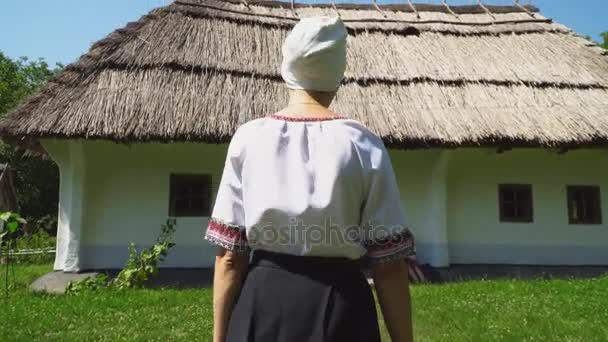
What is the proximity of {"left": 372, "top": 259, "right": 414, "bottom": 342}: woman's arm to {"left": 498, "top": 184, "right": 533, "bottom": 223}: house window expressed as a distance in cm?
724

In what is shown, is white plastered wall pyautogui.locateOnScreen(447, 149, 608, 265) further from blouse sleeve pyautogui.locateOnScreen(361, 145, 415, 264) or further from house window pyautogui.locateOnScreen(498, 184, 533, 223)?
blouse sleeve pyautogui.locateOnScreen(361, 145, 415, 264)

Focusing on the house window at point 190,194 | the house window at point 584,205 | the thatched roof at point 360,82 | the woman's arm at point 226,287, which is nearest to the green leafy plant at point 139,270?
the house window at point 190,194

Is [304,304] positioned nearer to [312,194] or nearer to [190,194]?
[312,194]

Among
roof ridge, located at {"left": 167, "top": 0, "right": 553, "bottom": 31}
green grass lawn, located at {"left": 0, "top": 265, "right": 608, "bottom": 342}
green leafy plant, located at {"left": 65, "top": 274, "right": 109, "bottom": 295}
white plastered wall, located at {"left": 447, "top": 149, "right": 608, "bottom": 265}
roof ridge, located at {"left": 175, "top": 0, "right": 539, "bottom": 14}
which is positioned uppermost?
roof ridge, located at {"left": 175, "top": 0, "right": 539, "bottom": 14}

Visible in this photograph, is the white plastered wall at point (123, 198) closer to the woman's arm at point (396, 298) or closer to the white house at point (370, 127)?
the white house at point (370, 127)

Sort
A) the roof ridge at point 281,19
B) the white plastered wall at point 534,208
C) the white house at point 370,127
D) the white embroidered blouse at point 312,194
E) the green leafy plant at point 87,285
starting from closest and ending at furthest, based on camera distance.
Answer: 1. the white embroidered blouse at point 312,194
2. the green leafy plant at point 87,285
3. the white house at point 370,127
4. the white plastered wall at point 534,208
5. the roof ridge at point 281,19

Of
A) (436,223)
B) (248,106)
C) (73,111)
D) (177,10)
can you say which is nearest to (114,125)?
(73,111)

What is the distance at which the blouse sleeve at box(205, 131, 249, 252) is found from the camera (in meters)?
1.10

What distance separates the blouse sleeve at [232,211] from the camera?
110 cm

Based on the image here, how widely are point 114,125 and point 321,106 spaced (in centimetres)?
549

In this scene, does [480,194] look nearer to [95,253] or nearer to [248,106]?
[248,106]

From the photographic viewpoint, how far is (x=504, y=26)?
9.62m

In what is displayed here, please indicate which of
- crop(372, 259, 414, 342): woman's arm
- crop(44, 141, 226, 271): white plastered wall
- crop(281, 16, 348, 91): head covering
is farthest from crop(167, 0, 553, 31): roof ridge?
crop(372, 259, 414, 342): woman's arm

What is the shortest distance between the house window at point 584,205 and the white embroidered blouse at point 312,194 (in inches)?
315
